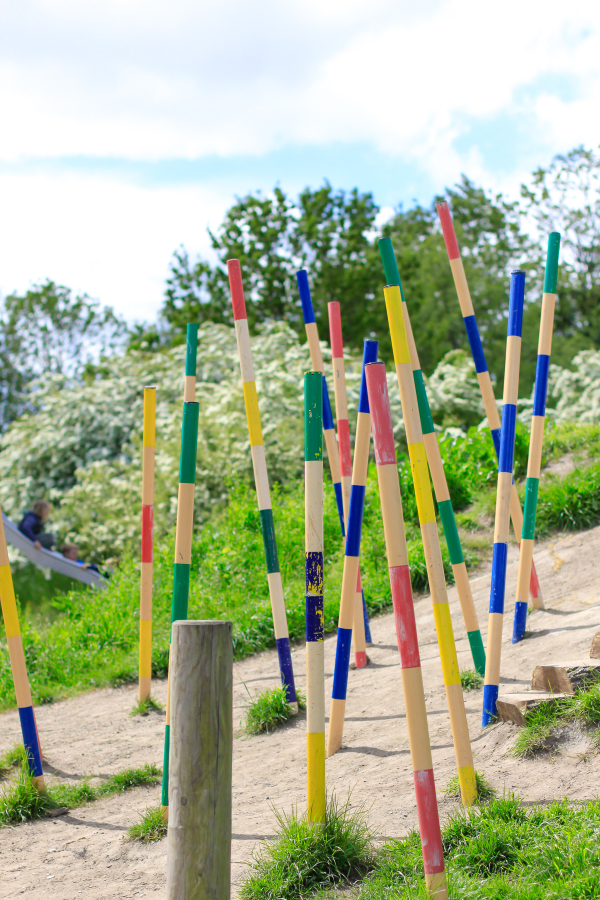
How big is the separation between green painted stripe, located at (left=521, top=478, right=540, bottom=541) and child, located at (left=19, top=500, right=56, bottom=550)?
704cm

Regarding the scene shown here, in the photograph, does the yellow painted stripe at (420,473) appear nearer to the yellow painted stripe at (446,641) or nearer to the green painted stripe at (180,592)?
the yellow painted stripe at (446,641)

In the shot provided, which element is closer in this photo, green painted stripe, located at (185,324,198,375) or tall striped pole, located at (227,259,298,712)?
green painted stripe, located at (185,324,198,375)

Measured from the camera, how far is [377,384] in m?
2.17

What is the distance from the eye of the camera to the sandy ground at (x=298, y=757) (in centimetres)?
273

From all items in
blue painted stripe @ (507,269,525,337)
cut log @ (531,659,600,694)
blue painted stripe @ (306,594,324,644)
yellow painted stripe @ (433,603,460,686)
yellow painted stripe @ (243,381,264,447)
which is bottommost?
cut log @ (531,659,600,694)

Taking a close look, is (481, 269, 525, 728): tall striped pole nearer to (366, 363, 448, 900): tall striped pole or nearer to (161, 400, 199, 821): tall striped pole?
(366, 363, 448, 900): tall striped pole

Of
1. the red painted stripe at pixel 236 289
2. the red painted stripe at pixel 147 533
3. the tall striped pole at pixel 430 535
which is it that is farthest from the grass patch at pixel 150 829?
the red painted stripe at pixel 236 289

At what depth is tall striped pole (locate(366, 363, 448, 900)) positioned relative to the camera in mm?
2006

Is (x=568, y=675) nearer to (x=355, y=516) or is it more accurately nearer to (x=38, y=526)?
(x=355, y=516)

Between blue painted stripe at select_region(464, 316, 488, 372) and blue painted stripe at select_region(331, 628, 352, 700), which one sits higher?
blue painted stripe at select_region(464, 316, 488, 372)

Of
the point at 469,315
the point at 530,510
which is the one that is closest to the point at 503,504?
the point at 530,510

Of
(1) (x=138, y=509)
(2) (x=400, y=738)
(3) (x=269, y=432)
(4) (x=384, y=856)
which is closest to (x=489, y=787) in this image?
(4) (x=384, y=856)

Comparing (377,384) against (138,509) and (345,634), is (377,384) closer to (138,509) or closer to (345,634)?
(345,634)

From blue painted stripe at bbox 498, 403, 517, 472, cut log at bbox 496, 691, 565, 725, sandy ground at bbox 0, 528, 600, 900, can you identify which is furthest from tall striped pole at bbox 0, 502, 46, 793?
blue painted stripe at bbox 498, 403, 517, 472
